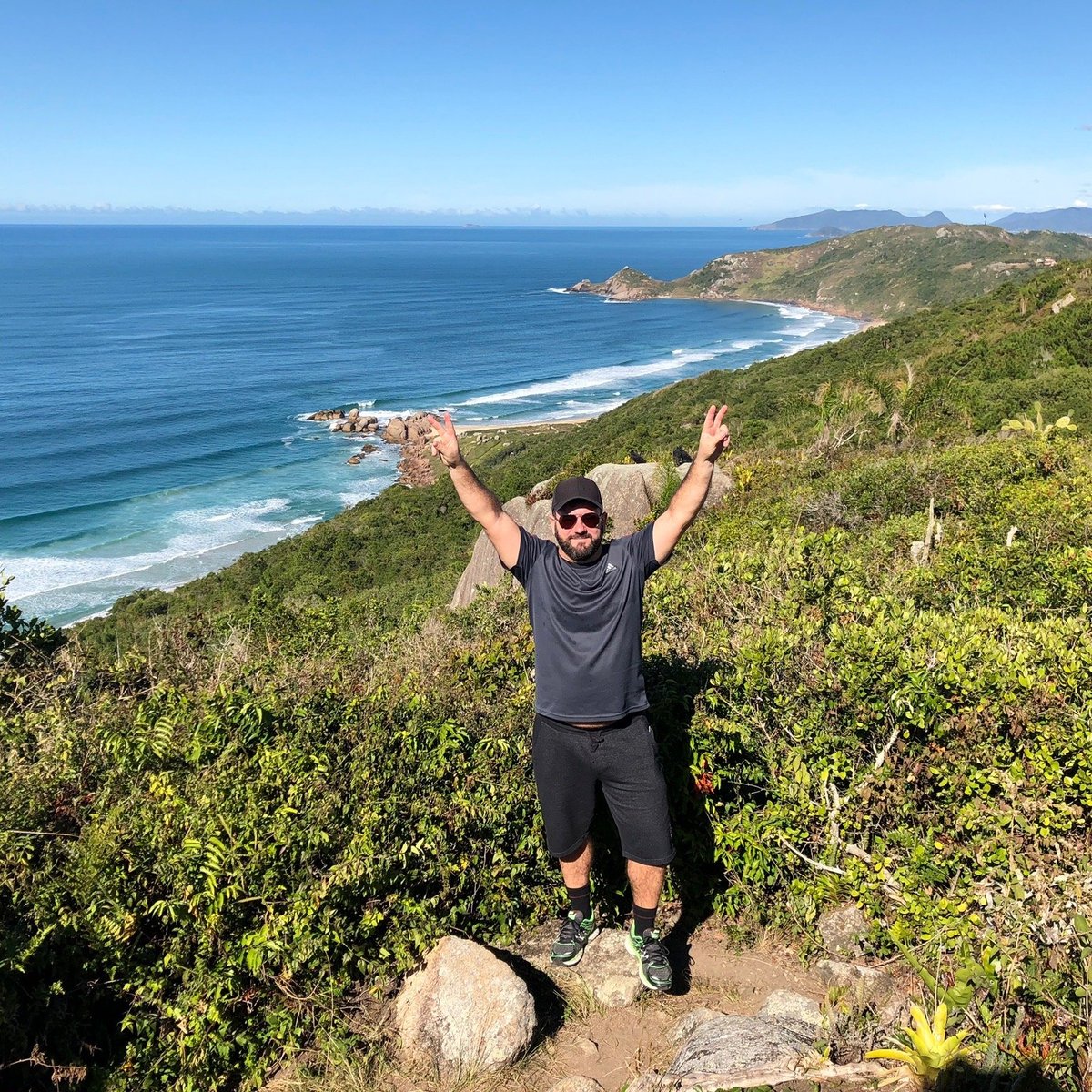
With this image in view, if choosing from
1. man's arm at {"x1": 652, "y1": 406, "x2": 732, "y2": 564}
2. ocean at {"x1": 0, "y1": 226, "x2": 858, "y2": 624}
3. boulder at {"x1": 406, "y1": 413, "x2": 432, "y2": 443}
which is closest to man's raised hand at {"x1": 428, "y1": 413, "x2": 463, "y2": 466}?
man's arm at {"x1": 652, "y1": 406, "x2": 732, "y2": 564}

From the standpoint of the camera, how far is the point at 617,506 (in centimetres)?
1647

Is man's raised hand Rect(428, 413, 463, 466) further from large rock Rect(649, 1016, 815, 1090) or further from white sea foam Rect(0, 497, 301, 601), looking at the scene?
white sea foam Rect(0, 497, 301, 601)

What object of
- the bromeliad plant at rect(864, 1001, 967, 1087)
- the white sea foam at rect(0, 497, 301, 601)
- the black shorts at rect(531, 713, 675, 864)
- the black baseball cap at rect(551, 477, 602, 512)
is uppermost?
the black baseball cap at rect(551, 477, 602, 512)

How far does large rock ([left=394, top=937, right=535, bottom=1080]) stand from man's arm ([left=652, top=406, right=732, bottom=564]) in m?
2.14

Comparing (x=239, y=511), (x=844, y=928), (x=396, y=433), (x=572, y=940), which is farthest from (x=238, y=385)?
(x=844, y=928)

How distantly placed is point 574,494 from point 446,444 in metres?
0.75

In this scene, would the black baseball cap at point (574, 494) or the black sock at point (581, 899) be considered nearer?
the black baseball cap at point (574, 494)

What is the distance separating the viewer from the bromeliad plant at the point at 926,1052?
2482 mm

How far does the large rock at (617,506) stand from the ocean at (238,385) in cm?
947

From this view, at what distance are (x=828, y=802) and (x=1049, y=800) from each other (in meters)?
0.98

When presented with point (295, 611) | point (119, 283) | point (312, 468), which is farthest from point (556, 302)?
point (295, 611)

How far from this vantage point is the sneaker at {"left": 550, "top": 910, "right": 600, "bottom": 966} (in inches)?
152

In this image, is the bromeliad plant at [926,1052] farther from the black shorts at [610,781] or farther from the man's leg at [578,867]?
the man's leg at [578,867]

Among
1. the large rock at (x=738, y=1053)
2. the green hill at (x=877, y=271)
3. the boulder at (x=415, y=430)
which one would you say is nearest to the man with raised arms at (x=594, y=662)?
the large rock at (x=738, y=1053)
